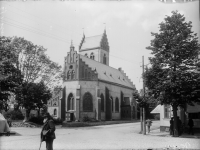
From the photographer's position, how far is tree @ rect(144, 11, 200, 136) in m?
17.0

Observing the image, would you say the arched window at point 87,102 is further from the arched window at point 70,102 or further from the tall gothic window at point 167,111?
the tall gothic window at point 167,111

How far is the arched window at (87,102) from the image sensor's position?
44.9m

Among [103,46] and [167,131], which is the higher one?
[103,46]

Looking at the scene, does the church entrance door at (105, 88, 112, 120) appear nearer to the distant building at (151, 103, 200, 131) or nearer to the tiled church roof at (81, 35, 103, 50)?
the tiled church roof at (81, 35, 103, 50)

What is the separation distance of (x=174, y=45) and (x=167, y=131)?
933 cm

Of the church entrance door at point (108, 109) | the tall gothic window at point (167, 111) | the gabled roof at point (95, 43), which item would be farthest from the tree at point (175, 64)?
the gabled roof at point (95, 43)

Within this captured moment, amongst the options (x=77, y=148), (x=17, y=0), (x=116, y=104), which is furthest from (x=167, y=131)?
(x=116, y=104)

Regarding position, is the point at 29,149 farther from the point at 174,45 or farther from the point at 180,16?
the point at 180,16

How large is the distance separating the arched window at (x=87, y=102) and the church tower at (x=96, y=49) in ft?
71.0

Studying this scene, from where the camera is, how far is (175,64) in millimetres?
17969

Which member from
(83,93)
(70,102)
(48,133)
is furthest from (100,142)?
(70,102)

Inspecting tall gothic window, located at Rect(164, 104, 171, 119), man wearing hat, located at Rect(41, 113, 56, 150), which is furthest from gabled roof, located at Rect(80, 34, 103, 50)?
man wearing hat, located at Rect(41, 113, 56, 150)

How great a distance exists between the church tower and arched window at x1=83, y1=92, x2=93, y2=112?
2164 cm

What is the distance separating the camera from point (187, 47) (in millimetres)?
17672
